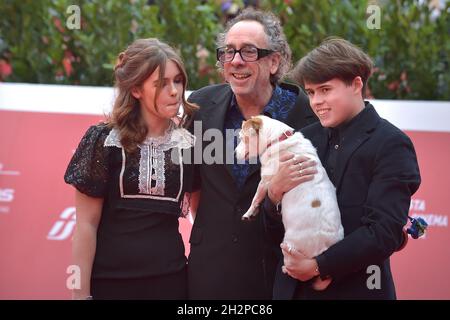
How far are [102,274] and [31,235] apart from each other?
2078 millimetres

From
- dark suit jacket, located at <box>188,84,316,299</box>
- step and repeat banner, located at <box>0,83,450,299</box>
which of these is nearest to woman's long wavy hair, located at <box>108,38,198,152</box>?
dark suit jacket, located at <box>188,84,316,299</box>

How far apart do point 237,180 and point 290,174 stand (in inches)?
19.6

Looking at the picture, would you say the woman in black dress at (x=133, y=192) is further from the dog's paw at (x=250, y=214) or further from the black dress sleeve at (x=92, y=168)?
the dog's paw at (x=250, y=214)

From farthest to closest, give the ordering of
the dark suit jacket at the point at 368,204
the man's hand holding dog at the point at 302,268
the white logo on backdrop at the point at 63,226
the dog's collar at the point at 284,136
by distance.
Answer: the white logo on backdrop at the point at 63,226, the dog's collar at the point at 284,136, the man's hand holding dog at the point at 302,268, the dark suit jacket at the point at 368,204

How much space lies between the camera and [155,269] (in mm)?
3365

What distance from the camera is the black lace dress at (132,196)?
130 inches

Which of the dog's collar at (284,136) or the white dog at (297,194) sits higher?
the dog's collar at (284,136)

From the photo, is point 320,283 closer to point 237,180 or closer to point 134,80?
point 237,180

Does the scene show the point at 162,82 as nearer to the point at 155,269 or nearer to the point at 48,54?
the point at 155,269

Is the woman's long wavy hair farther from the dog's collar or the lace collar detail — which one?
the dog's collar

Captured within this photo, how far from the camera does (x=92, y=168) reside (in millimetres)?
3295

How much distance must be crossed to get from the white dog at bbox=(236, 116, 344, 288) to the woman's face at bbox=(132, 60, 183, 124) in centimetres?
35

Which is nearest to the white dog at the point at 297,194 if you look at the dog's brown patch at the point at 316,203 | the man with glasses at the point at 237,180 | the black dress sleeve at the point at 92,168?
the dog's brown patch at the point at 316,203

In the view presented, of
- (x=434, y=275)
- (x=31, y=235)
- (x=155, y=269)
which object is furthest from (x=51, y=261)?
(x=434, y=275)
